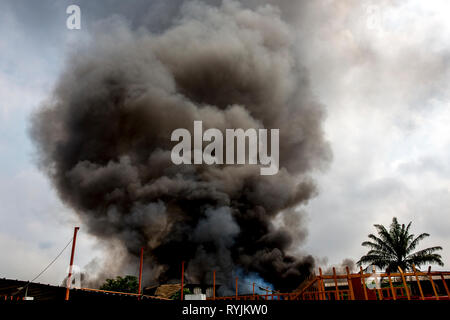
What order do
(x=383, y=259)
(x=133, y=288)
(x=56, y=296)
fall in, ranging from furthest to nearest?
(x=133, y=288), (x=383, y=259), (x=56, y=296)

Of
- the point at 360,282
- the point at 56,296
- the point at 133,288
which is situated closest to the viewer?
the point at 360,282
